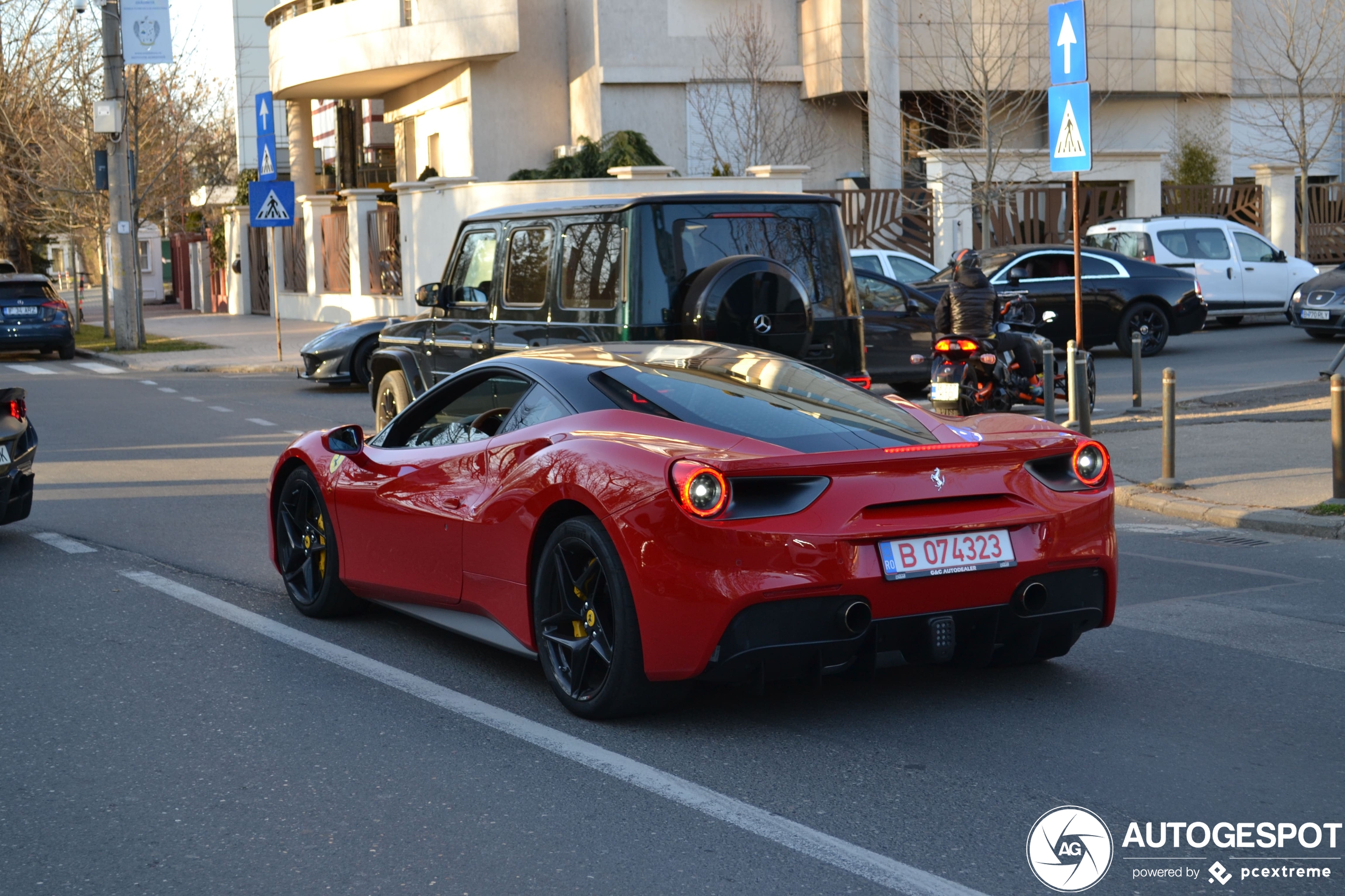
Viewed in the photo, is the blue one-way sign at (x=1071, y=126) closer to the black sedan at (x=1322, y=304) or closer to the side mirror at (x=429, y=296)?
the side mirror at (x=429, y=296)

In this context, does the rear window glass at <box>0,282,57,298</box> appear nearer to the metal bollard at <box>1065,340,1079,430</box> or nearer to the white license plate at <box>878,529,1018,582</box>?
the metal bollard at <box>1065,340,1079,430</box>

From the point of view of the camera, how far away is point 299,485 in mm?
7469

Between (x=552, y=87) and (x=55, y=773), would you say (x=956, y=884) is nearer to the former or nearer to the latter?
(x=55, y=773)

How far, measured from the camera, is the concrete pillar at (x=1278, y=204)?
32688 millimetres

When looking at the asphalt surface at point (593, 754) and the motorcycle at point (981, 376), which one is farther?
the motorcycle at point (981, 376)

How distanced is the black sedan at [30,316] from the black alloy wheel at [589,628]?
26.1 meters

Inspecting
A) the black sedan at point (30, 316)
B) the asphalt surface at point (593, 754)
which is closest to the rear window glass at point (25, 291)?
the black sedan at point (30, 316)

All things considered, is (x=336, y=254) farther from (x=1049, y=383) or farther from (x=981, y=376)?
(x=1049, y=383)

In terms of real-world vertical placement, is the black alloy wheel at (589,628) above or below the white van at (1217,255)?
below

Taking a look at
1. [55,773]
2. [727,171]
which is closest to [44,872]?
[55,773]

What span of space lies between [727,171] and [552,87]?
5721mm

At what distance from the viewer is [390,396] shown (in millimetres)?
13305

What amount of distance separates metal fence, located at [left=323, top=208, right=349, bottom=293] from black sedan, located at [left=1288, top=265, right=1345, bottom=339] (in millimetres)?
21240

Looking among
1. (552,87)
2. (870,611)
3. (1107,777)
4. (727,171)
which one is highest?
(552,87)
